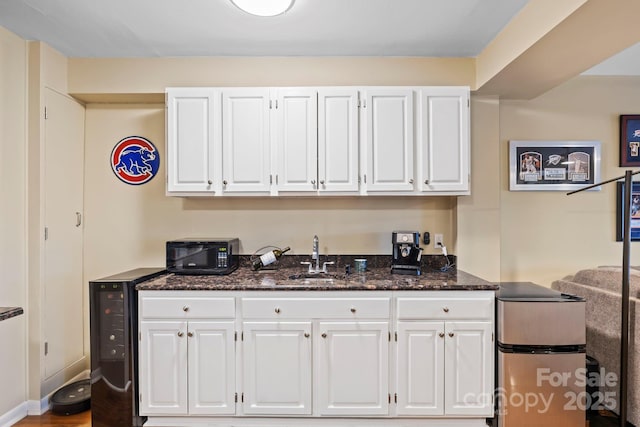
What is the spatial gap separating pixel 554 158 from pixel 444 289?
5.53ft

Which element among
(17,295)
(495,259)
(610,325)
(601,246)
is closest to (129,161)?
(17,295)

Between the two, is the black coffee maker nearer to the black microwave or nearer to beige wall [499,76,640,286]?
beige wall [499,76,640,286]

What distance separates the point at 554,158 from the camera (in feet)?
9.84

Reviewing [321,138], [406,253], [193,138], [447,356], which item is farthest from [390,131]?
[447,356]

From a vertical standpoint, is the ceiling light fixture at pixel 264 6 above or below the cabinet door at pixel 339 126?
above

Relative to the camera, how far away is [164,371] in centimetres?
231

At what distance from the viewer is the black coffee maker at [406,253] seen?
2.65 m

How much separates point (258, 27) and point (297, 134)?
0.75m

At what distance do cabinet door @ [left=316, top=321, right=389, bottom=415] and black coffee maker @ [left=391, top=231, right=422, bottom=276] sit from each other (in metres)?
0.52

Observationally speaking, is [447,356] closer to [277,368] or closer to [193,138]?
[277,368]

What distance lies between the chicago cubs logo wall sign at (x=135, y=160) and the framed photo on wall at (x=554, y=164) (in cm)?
309

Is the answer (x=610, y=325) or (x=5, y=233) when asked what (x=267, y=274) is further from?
(x=610, y=325)

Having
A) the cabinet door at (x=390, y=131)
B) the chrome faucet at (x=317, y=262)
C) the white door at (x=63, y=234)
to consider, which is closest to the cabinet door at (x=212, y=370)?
the chrome faucet at (x=317, y=262)

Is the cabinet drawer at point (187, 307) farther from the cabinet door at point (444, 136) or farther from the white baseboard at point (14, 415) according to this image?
the cabinet door at point (444, 136)
